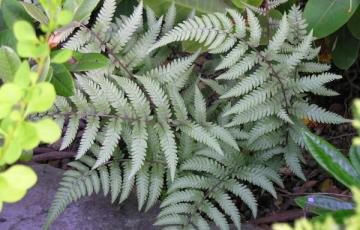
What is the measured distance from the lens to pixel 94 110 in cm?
217

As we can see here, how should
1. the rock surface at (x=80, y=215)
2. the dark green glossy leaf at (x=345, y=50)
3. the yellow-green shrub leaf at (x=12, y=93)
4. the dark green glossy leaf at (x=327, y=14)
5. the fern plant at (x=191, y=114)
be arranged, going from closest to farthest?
the yellow-green shrub leaf at (x=12, y=93), the fern plant at (x=191, y=114), the dark green glossy leaf at (x=327, y=14), the rock surface at (x=80, y=215), the dark green glossy leaf at (x=345, y=50)

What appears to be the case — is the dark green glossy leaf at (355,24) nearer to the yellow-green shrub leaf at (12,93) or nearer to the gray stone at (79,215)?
the gray stone at (79,215)

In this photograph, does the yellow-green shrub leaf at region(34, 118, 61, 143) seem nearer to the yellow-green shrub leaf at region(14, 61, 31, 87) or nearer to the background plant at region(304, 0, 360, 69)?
the yellow-green shrub leaf at region(14, 61, 31, 87)

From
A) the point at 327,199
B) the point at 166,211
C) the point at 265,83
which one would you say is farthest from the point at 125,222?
the point at 327,199

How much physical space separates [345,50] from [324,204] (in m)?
1.13

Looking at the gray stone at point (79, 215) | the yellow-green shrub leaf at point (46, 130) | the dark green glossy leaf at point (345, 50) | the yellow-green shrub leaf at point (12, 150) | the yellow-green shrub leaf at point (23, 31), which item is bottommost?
the gray stone at point (79, 215)

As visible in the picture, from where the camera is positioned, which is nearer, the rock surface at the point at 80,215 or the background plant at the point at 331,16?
the background plant at the point at 331,16

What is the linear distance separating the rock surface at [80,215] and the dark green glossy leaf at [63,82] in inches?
32.5

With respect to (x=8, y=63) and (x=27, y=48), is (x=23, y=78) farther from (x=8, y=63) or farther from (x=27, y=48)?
(x=8, y=63)

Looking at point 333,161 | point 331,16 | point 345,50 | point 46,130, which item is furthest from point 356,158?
point 345,50

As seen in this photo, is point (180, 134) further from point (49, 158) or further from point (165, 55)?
point (49, 158)

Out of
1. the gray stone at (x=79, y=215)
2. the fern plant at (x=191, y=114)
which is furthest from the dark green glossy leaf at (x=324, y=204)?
the gray stone at (x=79, y=215)

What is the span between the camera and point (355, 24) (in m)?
2.38

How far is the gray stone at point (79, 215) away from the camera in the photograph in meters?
2.36
